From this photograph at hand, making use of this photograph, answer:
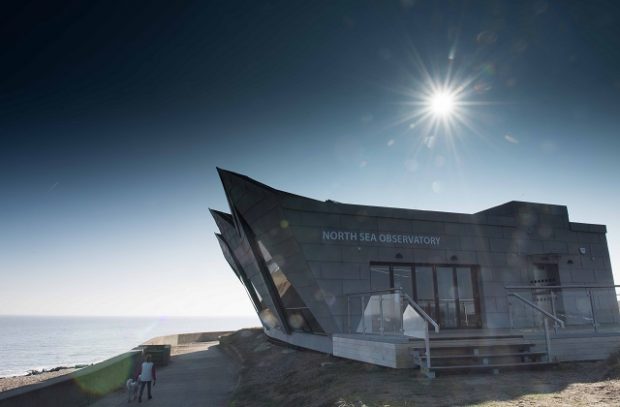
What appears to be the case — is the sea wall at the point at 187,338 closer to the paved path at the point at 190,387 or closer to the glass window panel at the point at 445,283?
the paved path at the point at 190,387

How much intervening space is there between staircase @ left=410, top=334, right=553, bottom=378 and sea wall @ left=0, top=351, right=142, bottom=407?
33.3 ft

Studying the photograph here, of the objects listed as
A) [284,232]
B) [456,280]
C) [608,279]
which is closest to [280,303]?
[284,232]

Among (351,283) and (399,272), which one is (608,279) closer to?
(399,272)

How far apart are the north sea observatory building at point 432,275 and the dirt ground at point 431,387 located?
A: 79 cm

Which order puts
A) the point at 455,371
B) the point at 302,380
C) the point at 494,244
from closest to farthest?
the point at 455,371, the point at 302,380, the point at 494,244

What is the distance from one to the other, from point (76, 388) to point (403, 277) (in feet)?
40.8

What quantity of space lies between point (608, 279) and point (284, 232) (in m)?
16.8

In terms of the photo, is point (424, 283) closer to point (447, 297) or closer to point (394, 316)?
point (447, 297)

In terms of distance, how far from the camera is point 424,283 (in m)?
17.3

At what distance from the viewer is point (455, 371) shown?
32.8 ft

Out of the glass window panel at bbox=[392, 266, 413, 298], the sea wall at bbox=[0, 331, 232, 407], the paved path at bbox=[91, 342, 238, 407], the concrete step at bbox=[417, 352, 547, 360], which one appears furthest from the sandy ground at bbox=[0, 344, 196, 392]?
the concrete step at bbox=[417, 352, 547, 360]

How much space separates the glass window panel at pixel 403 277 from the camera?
55.7ft

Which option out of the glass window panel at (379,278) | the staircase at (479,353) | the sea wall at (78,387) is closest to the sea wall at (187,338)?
the sea wall at (78,387)

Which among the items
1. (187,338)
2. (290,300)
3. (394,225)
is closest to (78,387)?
(290,300)
